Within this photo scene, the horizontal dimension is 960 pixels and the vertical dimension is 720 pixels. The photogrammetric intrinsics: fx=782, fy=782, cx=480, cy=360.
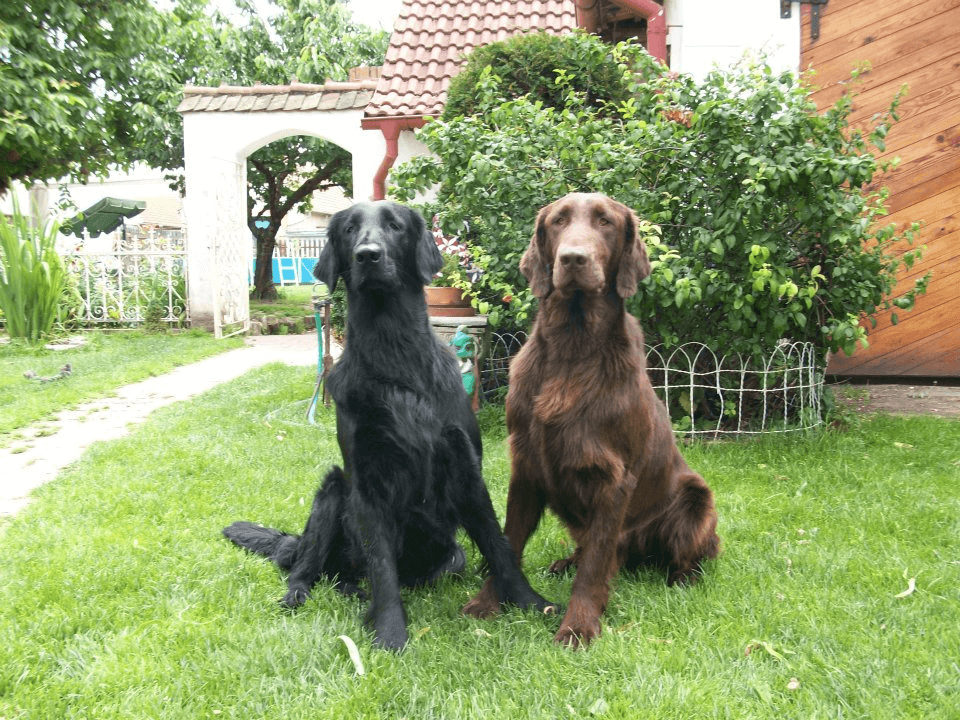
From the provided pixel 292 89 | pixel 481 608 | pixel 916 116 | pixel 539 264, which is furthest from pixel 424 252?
pixel 292 89

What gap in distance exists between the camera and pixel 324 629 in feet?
8.17

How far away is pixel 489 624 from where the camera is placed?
2529 millimetres

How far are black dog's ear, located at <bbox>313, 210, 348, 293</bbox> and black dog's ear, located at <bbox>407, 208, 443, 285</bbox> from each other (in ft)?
0.80

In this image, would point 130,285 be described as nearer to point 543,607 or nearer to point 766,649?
point 543,607

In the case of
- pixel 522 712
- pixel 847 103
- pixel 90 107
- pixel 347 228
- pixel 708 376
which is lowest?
pixel 522 712

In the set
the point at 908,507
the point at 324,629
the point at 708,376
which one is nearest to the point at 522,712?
the point at 324,629

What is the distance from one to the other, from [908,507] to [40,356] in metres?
8.68

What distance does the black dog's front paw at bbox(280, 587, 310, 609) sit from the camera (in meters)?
2.68

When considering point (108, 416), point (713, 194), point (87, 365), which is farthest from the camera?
point (87, 365)

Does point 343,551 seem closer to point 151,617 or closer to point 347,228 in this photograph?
point 151,617

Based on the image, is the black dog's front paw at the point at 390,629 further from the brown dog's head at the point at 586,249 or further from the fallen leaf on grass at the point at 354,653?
the brown dog's head at the point at 586,249

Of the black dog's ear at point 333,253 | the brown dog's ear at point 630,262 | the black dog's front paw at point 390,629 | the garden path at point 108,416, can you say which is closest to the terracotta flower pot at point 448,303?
the garden path at point 108,416

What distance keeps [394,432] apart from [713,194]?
3.04m

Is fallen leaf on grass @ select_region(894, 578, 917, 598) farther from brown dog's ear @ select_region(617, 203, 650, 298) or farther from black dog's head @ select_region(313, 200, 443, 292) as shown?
black dog's head @ select_region(313, 200, 443, 292)
